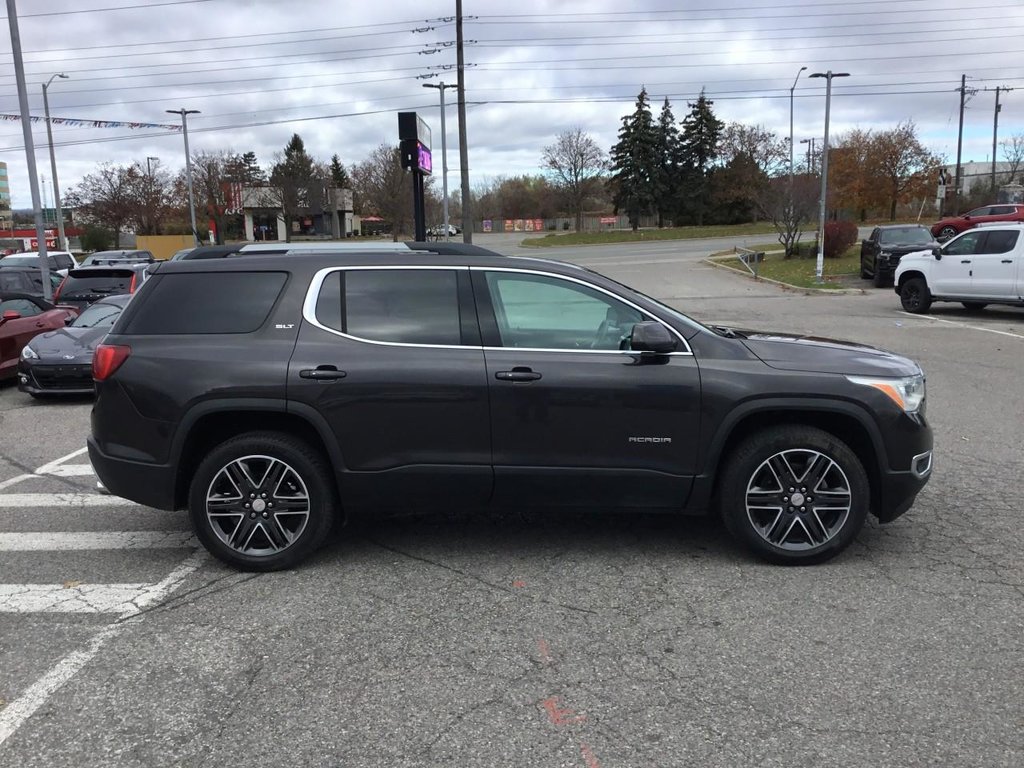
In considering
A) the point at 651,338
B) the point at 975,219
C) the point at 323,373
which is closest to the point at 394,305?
the point at 323,373

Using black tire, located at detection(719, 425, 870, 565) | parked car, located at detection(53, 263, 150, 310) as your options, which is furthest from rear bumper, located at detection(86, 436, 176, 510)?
parked car, located at detection(53, 263, 150, 310)

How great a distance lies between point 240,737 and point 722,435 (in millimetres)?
2731

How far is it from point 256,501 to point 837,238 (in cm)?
3041

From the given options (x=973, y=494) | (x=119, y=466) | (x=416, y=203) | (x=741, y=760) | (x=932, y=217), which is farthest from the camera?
(x=932, y=217)

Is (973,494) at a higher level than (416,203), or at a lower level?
lower

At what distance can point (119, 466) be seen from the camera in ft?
15.2

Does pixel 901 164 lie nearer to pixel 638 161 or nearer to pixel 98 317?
pixel 638 161

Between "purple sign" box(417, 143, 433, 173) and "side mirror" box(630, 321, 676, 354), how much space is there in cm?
1480

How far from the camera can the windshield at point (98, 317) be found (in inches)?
446

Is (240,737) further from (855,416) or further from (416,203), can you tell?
(416,203)

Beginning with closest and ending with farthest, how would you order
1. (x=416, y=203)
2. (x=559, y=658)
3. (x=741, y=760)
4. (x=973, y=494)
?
(x=741, y=760), (x=559, y=658), (x=973, y=494), (x=416, y=203)

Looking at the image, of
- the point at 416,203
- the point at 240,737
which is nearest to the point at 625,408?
the point at 240,737

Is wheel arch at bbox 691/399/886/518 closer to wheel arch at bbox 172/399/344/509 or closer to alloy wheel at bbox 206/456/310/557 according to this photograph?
wheel arch at bbox 172/399/344/509

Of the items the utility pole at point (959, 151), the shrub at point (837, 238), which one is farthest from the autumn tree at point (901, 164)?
the shrub at point (837, 238)
